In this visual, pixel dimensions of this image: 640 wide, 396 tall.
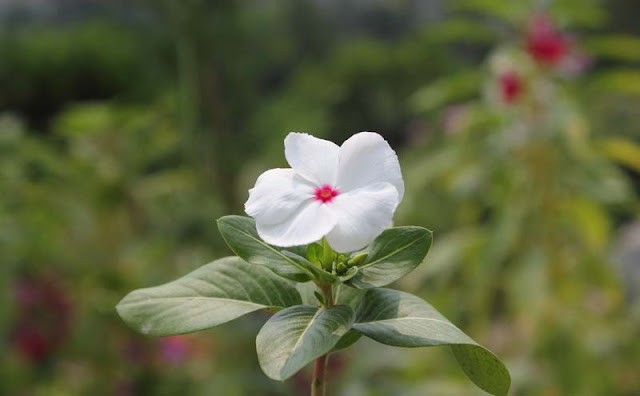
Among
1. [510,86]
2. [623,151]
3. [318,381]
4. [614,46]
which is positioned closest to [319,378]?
[318,381]

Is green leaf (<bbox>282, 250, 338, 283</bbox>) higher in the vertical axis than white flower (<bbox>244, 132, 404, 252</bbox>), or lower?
lower

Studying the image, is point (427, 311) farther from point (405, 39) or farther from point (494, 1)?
point (405, 39)

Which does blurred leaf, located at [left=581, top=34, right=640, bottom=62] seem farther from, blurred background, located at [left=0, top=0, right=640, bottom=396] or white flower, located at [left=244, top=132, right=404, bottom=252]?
white flower, located at [left=244, top=132, right=404, bottom=252]

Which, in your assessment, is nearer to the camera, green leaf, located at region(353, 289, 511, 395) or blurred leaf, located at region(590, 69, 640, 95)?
green leaf, located at region(353, 289, 511, 395)

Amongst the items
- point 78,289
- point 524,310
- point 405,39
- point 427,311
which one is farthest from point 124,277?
point 405,39

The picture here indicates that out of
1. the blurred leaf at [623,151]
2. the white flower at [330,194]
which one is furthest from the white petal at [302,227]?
the blurred leaf at [623,151]

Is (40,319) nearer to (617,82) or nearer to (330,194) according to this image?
(617,82)

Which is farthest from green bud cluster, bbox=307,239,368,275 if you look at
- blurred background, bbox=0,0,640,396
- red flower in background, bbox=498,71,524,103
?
red flower in background, bbox=498,71,524,103
